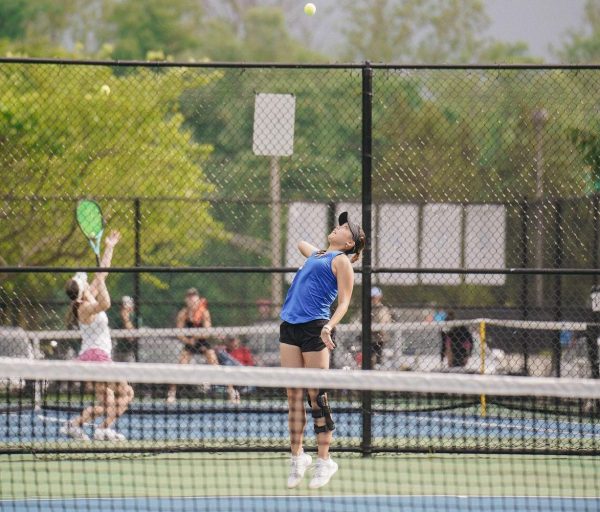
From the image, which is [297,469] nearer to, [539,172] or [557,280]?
[539,172]

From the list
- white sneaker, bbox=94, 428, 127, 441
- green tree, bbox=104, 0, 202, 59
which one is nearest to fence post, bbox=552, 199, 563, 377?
white sneaker, bbox=94, 428, 127, 441

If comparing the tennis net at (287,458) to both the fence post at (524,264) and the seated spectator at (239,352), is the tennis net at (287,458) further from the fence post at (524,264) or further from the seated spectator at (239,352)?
the seated spectator at (239,352)

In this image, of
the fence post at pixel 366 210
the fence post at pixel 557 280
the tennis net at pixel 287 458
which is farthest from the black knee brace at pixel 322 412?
the fence post at pixel 557 280

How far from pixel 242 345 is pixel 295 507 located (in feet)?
25.7

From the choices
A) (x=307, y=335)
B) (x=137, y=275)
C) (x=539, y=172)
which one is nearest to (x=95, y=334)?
(x=137, y=275)

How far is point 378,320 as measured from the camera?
1241 cm

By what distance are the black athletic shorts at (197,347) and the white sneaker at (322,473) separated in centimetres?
510

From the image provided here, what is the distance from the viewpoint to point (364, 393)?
27.4ft

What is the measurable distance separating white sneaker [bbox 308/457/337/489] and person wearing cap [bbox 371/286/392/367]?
2.90 meters

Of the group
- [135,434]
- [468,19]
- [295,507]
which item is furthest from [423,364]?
[468,19]

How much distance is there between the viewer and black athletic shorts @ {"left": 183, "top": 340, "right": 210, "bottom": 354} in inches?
483

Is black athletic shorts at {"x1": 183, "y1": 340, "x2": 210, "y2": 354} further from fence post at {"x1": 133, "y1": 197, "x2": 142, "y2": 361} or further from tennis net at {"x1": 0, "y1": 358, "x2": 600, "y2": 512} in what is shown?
tennis net at {"x1": 0, "y1": 358, "x2": 600, "y2": 512}

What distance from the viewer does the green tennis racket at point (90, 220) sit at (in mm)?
9180

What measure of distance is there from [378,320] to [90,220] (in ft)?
13.8
